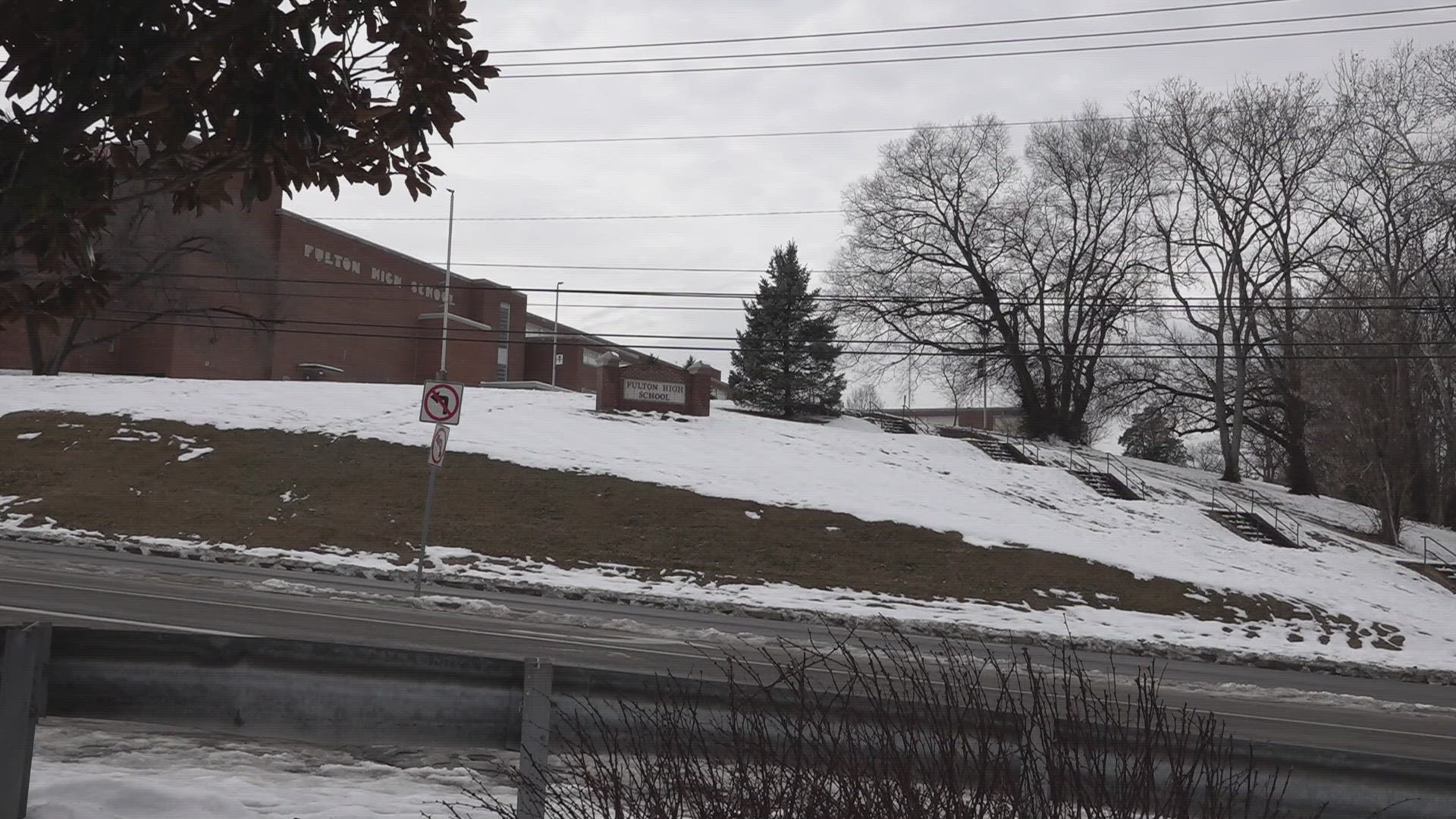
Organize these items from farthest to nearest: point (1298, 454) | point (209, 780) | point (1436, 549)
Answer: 1. point (1298, 454)
2. point (1436, 549)
3. point (209, 780)

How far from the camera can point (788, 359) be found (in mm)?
54875

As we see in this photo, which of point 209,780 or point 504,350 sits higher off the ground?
point 504,350

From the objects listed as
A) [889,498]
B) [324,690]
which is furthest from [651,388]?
[324,690]

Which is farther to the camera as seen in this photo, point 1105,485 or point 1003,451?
point 1003,451

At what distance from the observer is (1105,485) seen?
40219 millimetres

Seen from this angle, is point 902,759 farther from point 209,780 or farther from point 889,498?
point 889,498

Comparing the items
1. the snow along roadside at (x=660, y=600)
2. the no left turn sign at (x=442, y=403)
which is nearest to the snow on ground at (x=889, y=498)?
the snow along roadside at (x=660, y=600)

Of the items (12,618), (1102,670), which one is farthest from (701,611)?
(12,618)

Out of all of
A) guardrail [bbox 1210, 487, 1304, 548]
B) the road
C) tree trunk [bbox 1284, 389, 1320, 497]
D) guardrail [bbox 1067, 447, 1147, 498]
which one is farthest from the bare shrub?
tree trunk [bbox 1284, 389, 1320, 497]

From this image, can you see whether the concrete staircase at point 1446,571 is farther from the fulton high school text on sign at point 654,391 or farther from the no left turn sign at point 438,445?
the no left turn sign at point 438,445

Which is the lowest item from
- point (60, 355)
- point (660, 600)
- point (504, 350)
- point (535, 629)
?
point (660, 600)

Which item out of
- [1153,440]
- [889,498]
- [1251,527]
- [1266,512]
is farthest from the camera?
[1153,440]

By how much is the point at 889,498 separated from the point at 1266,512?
16111 millimetres

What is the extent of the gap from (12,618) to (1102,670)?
1195 centimetres
